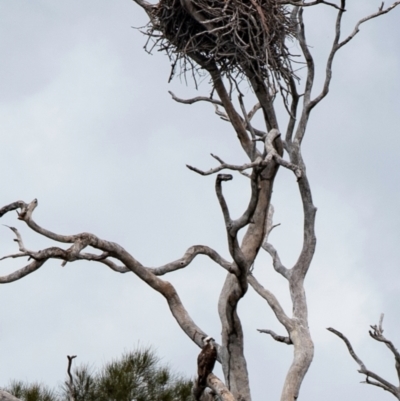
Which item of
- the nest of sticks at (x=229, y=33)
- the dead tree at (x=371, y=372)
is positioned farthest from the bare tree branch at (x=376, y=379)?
the nest of sticks at (x=229, y=33)

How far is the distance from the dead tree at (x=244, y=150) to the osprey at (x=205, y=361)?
0.89m

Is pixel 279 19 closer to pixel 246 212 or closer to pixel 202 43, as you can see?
pixel 202 43

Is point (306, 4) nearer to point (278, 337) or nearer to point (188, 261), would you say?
point (188, 261)

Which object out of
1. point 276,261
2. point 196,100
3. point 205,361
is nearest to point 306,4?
point 196,100

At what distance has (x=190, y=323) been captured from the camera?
7.85m

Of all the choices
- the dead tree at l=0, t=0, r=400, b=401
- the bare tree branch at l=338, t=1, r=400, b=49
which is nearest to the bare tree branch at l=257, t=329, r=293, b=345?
the dead tree at l=0, t=0, r=400, b=401

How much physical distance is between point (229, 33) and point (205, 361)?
2.37 meters

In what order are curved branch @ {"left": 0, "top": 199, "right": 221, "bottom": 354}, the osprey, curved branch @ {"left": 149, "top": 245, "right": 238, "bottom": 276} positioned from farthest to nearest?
curved branch @ {"left": 149, "top": 245, "right": 238, "bottom": 276} → curved branch @ {"left": 0, "top": 199, "right": 221, "bottom": 354} → the osprey

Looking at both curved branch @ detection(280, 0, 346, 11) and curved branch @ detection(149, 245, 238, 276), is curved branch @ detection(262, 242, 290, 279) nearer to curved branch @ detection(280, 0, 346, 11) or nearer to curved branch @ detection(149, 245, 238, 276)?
curved branch @ detection(149, 245, 238, 276)

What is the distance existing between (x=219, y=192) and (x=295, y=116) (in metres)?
2.05

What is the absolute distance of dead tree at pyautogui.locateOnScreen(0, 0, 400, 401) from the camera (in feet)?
24.1

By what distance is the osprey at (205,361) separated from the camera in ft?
21.5

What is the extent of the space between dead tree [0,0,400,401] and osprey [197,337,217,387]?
0.89 meters

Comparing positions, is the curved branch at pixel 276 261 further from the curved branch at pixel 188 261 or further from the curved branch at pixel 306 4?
the curved branch at pixel 306 4
